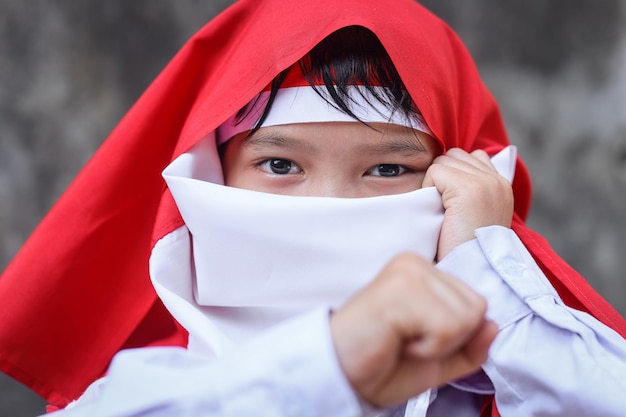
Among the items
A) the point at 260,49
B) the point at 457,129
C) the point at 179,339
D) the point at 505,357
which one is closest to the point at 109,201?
the point at 179,339

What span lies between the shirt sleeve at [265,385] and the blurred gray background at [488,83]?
1.26m

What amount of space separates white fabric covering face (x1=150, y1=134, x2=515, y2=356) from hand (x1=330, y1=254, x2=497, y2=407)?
1.34ft

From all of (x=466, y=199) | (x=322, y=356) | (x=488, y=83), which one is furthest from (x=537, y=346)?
(x=488, y=83)

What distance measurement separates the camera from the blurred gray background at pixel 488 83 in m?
1.86

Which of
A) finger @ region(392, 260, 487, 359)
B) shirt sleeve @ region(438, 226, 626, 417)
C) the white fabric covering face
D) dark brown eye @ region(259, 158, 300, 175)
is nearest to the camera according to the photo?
finger @ region(392, 260, 487, 359)

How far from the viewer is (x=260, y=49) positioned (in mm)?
1230

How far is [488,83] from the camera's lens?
6.75 ft

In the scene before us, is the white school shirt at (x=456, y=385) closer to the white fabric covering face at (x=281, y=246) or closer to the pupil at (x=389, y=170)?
the white fabric covering face at (x=281, y=246)

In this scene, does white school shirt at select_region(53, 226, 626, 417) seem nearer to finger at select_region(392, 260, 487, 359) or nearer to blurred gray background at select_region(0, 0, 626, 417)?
finger at select_region(392, 260, 487, 359)

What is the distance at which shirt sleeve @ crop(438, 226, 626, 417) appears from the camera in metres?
1.01

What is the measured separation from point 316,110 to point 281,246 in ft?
0.78

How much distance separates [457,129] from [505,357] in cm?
45

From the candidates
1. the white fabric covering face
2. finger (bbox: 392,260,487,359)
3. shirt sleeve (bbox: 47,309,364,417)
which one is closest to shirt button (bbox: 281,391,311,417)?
shirt sleeve (bbox: 47,309,364,417)

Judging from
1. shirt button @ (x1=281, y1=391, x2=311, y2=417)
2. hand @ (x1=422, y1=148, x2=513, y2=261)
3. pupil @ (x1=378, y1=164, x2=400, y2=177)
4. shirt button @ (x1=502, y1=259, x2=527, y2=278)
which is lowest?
shirt button @ (x1=502, y1=259, x2=527, y2=278)
